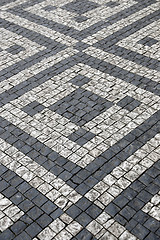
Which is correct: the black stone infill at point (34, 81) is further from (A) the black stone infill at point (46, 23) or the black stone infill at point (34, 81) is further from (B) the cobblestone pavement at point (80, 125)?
(A) the black stone infill at point (46, 23)

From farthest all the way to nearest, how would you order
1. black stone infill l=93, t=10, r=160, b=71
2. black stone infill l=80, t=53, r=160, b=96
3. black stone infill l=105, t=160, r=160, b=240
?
1. black stone infill l=93, t=10, r=160, b=71
2. black stone infill l=80, t=53, r=160, b=96
3. black stone infill l=105, t=160, r=160, b=240

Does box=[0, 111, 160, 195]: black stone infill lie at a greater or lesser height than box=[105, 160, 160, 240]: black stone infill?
greater

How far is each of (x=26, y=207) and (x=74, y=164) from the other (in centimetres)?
120

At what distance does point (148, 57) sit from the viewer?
972cm

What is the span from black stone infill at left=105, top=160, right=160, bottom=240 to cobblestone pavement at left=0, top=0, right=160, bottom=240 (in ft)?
0.05

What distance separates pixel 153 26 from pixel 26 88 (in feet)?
14.6

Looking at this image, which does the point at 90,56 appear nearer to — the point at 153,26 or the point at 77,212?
the point at 153,26

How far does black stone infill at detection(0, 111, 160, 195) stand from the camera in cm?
671

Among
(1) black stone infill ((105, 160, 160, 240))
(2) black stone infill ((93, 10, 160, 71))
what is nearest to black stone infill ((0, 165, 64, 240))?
(1) black stone infill ((105, 160, 160, 240))

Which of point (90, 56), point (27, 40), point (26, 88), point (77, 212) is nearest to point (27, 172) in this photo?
point (77, 212)

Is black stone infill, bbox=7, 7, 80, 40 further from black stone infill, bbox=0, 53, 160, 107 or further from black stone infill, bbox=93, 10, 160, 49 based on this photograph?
black stone infill, bbox=0, 53, 160, 107

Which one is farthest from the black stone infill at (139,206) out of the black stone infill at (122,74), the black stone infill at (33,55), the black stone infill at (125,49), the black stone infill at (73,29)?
the black stone infill at (73,29)

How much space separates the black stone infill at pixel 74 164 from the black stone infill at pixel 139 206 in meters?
0.53

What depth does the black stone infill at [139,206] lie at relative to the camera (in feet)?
19.1
